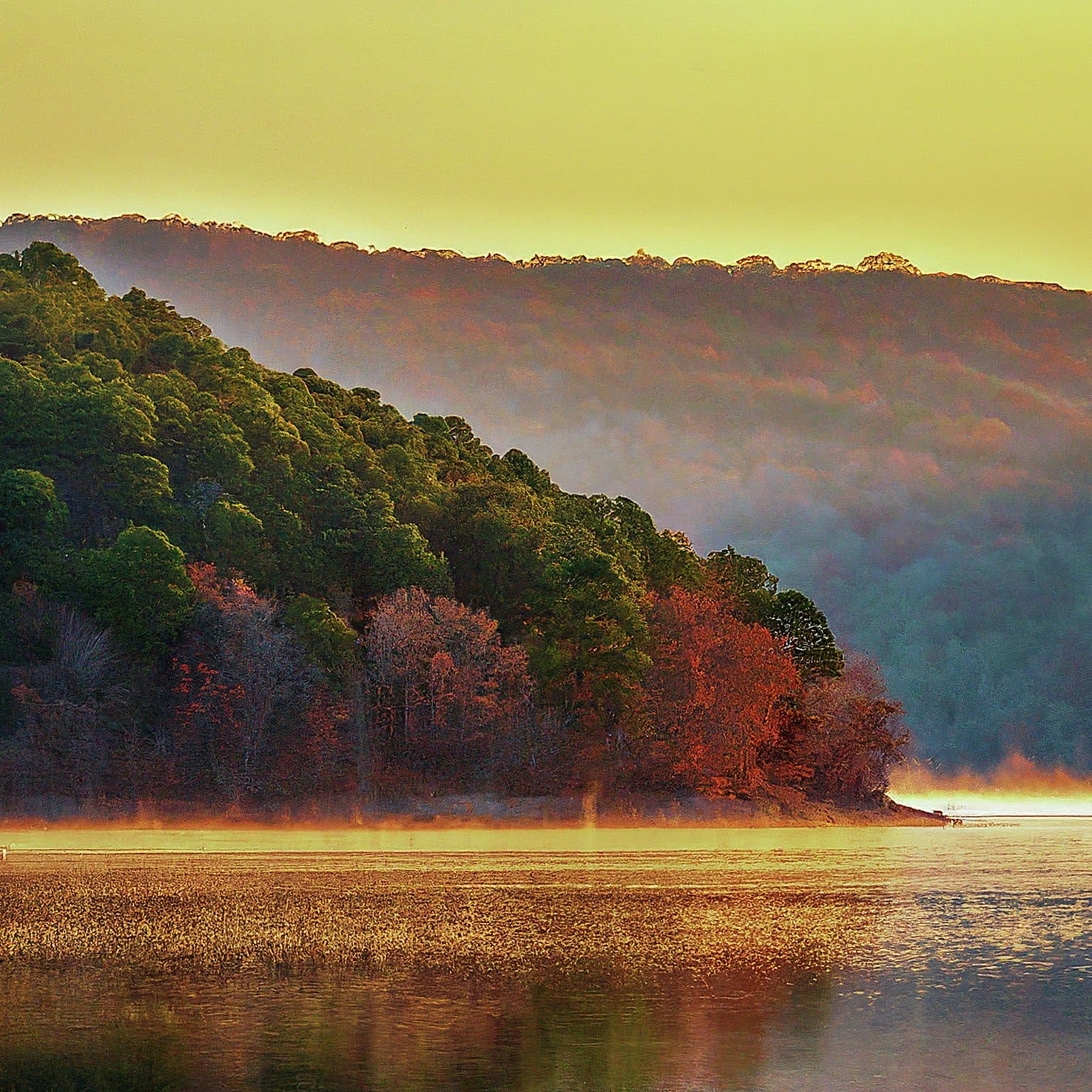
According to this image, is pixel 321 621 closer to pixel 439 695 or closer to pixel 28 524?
pixel 439 695

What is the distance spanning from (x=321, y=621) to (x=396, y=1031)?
102409mm

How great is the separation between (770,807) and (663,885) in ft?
261

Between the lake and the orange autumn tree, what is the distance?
64.4m

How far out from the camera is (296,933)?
45.3 m

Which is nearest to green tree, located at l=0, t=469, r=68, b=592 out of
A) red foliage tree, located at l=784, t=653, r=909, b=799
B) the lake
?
the lake

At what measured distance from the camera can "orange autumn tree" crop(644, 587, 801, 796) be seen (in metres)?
139

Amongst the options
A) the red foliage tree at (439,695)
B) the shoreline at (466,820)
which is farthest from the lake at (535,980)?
the red foliage tree at (439,695)

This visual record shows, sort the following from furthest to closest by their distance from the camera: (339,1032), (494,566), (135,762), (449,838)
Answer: (494,566)
(135,762)
(449,838)
(339,1032)

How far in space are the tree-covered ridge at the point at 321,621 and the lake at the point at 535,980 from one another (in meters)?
53.3

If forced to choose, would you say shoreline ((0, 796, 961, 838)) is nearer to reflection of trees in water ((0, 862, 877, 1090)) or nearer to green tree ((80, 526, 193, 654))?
green tree ((80, 526, 193, 654))

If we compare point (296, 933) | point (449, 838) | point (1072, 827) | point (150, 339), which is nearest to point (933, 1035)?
point (296, 933)

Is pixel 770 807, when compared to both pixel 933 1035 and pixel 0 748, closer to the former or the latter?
pixel 0 748

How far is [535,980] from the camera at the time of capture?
38.0 metres

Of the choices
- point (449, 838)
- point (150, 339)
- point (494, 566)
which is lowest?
point (449, 838)
